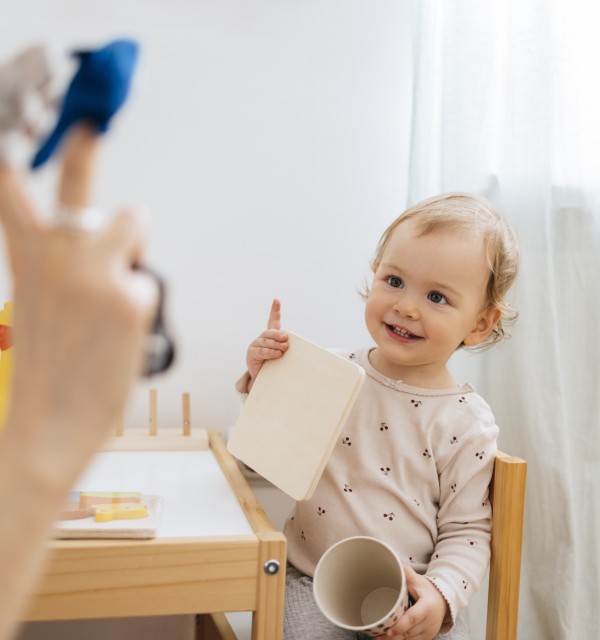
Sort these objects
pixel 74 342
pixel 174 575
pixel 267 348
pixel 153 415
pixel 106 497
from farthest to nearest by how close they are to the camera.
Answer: pixel 153 415
pixel 267 348
pixel 106 497
pixel 174 575
pixel 74 342

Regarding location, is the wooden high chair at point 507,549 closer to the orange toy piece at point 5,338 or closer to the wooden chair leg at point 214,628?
the wooden chair leg at point 214,628

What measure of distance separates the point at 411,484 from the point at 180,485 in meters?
0.29

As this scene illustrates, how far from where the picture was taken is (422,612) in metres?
0.86

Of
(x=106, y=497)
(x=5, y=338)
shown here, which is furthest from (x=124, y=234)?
(x=5, y=338)

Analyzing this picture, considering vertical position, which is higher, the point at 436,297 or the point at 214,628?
the point at 436,297

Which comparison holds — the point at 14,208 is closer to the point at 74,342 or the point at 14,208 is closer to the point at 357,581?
the point at 74,342

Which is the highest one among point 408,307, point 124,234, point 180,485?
point 124,234

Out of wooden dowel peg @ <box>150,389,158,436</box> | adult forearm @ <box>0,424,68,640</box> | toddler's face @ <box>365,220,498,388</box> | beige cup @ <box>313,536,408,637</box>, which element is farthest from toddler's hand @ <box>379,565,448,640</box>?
adult forearm @ <box>0,424,68,640</box>

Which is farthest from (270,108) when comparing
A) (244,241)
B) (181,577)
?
(181,577)

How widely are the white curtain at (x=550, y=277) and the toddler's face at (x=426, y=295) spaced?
131 mm

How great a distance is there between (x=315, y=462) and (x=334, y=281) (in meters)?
0.54

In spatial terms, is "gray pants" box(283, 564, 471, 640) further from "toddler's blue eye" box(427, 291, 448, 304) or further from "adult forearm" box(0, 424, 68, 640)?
"adult forearm" box(0, 424, 68, 640)

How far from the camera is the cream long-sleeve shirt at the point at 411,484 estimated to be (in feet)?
3.21

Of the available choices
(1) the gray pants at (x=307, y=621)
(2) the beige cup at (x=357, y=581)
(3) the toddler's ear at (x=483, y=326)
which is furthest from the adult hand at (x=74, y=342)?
(3) the toddler's ear at (x=483, y=326)
